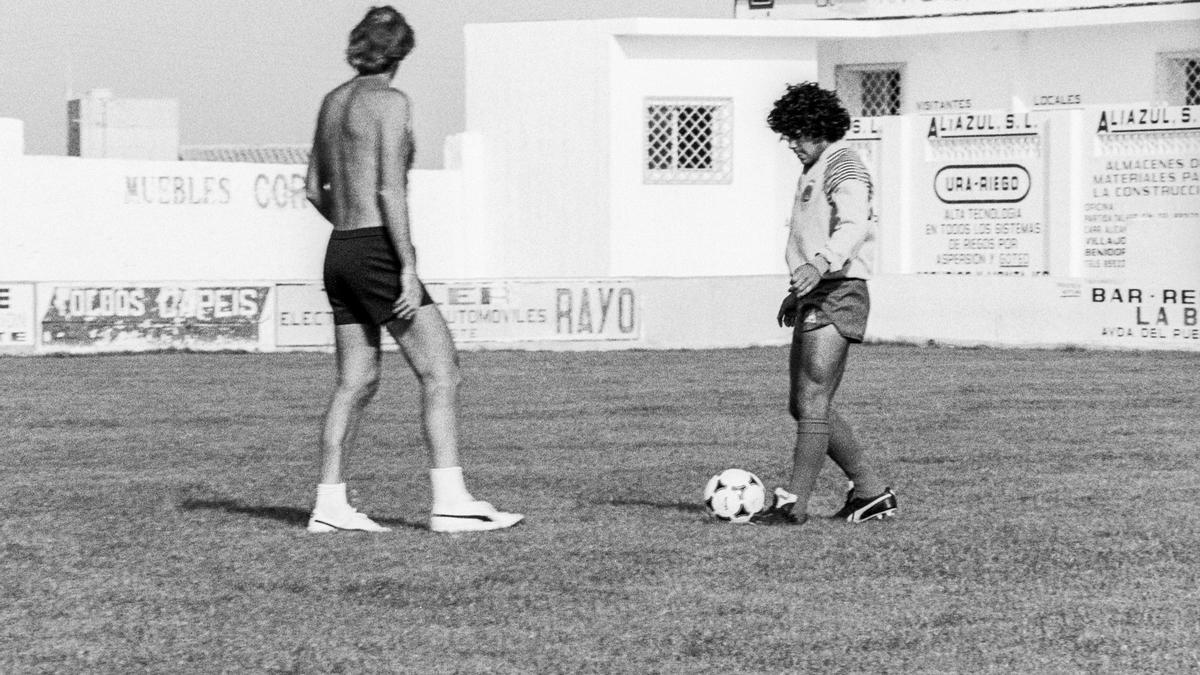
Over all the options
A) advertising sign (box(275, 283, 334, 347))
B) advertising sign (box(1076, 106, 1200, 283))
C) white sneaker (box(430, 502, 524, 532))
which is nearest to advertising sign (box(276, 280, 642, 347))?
advertising sign (box(275, 283, 334, 347))

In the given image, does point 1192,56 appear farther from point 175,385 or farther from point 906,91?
point 175,385

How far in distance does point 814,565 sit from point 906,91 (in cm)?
2679

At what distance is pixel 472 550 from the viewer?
7715 millimetres

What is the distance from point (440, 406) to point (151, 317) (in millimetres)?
17432

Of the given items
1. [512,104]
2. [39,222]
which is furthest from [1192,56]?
[39,222]

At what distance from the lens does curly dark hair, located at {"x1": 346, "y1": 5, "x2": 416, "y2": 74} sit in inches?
318

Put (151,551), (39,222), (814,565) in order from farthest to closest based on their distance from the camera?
(39,222) < (151,551) < (814,565)

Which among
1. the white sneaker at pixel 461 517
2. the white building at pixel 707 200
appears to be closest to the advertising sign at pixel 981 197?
the white building at pixel 707 200

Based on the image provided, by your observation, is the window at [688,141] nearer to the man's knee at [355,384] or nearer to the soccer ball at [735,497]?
the soccer ball at [735,497]

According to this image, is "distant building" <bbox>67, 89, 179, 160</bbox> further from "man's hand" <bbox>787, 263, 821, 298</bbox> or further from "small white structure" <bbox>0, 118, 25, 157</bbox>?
"man's hand" <bbox>787, 263, 821, 298</bbox>

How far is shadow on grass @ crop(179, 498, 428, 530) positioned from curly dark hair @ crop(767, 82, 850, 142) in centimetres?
224

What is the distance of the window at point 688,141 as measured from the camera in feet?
104

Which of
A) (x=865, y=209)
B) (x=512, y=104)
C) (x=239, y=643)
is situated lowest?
(x=239, y=643)

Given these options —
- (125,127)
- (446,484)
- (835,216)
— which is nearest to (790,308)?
(835,216)
